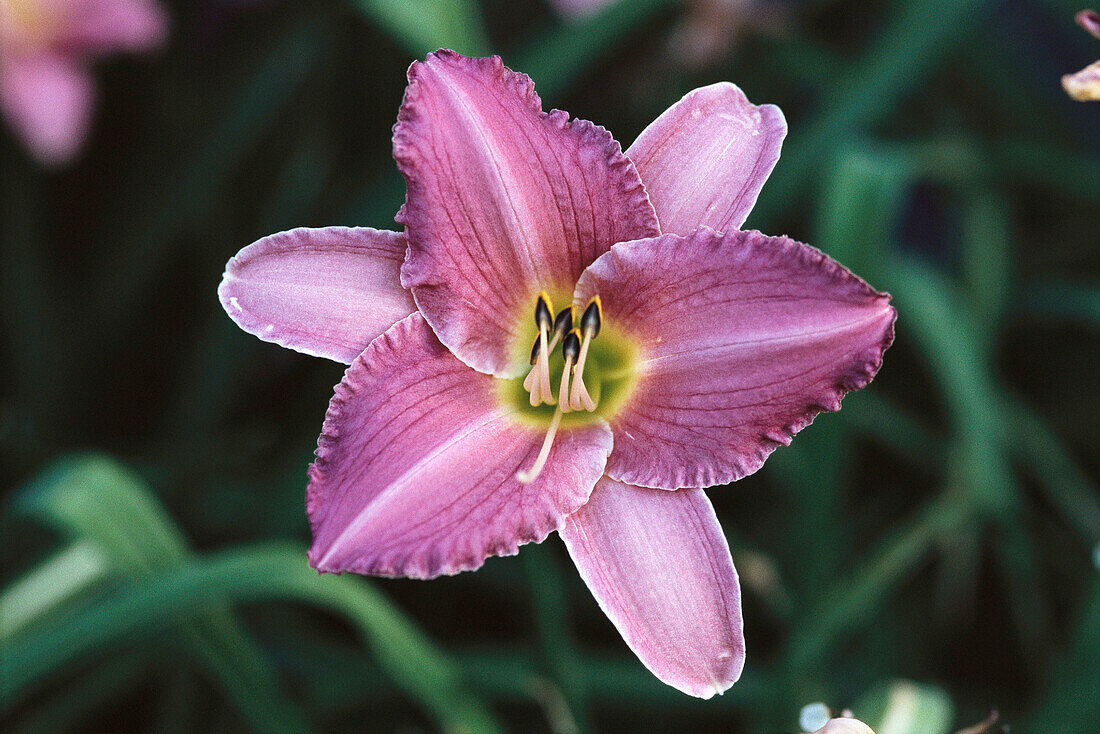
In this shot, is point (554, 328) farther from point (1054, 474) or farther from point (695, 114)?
point (1054, 474)

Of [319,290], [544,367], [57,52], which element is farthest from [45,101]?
[544,367]

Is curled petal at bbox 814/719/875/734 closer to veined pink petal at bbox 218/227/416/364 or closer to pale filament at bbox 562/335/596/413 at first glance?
pale filament at bbox 562/335/596/413

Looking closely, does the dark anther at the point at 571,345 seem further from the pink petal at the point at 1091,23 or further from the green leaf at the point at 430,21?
the green leaf at the point at 430,21

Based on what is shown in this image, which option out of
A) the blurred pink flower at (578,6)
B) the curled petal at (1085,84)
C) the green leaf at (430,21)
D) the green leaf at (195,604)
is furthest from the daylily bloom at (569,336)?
the blurred pink flower at (578,6)

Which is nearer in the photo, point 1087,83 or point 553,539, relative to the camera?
point 1087,83

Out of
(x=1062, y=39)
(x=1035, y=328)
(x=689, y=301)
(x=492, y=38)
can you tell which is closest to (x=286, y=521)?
(x=689, y=301)

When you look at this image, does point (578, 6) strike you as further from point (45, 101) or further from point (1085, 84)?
point (1085, 84)

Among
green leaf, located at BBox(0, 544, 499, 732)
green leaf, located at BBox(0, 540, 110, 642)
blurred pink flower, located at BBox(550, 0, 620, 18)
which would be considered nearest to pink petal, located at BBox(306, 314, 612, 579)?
green leaf, located at BBox(0, 544, 499, 732)
